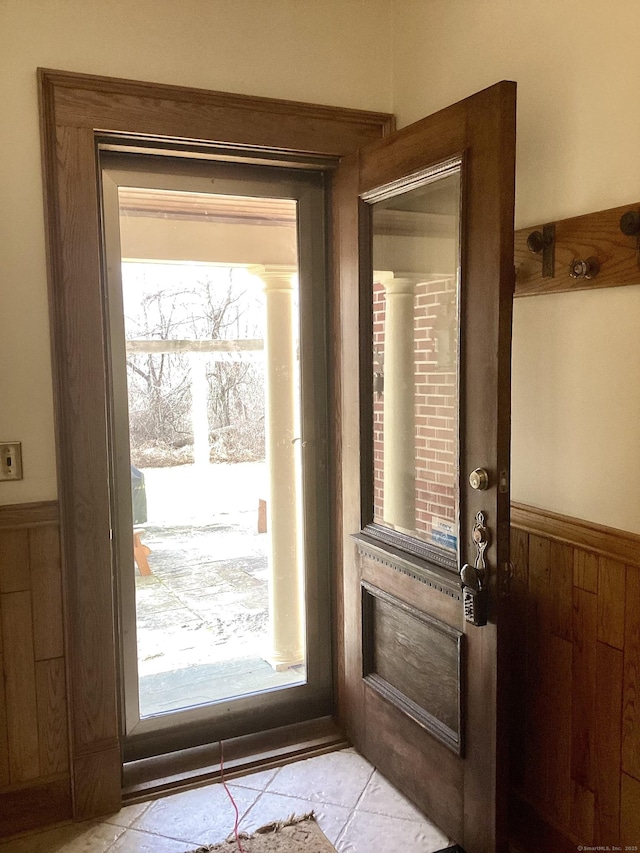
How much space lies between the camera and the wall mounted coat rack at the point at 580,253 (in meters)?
1.58

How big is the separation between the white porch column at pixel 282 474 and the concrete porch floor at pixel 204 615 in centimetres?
5

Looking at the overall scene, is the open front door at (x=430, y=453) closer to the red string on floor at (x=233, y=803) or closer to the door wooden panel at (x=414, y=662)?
the door wooden panel at (x=414, y=662)

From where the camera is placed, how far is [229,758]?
247cm

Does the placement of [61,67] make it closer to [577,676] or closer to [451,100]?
[451,100]

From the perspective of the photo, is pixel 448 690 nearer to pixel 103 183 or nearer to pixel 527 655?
pixel 527 655

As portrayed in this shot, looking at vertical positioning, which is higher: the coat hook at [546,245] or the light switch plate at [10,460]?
the coat hook at [546,245]

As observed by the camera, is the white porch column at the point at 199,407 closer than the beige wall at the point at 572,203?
No

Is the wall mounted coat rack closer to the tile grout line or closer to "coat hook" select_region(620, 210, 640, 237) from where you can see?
"coat hook" select_region(620, 210, 640, 237)

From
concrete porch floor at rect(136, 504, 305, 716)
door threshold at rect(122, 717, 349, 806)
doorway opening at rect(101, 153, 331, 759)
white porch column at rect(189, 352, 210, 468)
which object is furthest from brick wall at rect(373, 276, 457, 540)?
door threshold at rect(122, 717, 349, 806)

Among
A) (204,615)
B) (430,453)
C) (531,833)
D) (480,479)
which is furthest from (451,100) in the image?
(531,833)

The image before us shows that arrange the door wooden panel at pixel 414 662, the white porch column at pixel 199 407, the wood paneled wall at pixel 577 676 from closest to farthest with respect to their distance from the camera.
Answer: the wood paneled wall at pixel 577 676 → the door wooden panel at pixel 414 662 → the white porch column at pixel 199 407

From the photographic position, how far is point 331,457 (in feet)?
8.60

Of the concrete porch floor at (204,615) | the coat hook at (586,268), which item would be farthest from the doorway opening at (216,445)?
the coat hook at (586,268)

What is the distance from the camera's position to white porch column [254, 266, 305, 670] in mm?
2561
